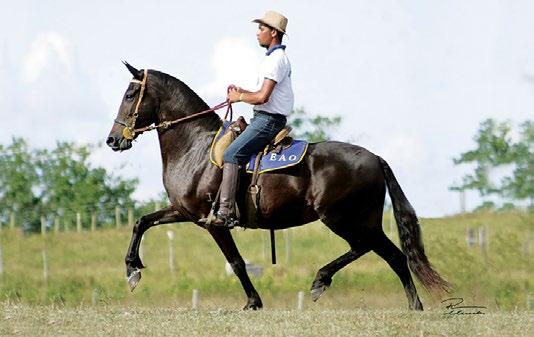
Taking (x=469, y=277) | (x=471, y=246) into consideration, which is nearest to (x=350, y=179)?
(x=469, y=277)

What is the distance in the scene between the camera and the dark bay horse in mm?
12180

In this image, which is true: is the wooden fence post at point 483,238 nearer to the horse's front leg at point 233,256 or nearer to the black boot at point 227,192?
the horse's front leg at point 233,256

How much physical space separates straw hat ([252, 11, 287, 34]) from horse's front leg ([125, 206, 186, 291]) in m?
2.56

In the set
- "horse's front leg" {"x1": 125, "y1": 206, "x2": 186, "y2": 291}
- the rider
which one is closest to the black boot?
the rider

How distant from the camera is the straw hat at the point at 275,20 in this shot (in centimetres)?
1174

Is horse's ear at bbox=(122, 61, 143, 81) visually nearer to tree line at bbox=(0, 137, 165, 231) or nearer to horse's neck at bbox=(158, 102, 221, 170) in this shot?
horse's neck at bbox=(158, 102, 221, 170)

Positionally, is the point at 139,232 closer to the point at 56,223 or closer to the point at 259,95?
the point at 259,95

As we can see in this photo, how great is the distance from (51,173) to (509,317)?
5637 centimetres

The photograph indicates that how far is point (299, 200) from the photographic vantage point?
1217 cm

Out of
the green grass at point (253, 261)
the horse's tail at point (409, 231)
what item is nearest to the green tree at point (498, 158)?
the green grass at point (253, 261)

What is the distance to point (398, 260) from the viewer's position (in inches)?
491

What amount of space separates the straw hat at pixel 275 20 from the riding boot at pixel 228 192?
1.59 m

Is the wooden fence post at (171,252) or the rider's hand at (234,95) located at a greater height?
the rider's hand at (234,95)

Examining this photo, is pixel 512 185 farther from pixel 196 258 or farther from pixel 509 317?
pixel 509 317
